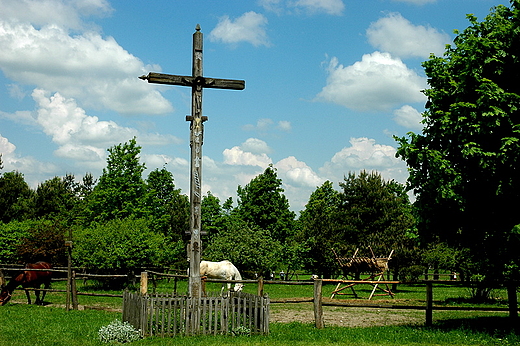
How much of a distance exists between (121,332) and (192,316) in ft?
5.20

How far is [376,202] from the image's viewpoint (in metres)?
40.2

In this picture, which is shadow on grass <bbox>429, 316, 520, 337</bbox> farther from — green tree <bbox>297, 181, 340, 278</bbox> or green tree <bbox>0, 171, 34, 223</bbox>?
green tree <bbox>0, 171, 34, 223</bbox>

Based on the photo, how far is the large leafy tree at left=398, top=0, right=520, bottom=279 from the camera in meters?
12.2

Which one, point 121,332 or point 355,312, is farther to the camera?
point 355,312

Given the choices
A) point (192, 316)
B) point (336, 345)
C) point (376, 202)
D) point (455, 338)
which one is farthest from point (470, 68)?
point (376, 202)

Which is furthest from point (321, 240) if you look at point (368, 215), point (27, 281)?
point (27, 281)

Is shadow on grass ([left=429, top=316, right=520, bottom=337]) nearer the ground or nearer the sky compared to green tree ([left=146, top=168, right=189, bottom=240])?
nearer the ground

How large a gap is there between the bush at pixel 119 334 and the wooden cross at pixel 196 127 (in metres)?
1.53

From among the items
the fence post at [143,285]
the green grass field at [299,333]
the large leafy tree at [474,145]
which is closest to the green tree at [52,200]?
the green grass field at [299,333]

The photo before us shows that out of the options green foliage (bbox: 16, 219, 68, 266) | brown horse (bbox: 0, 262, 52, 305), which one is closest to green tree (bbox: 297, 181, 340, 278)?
green foliage (bbox: 16, 219, 68, 266)

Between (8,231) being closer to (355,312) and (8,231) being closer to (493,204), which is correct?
(355,312)

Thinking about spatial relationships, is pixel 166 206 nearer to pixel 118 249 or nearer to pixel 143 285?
pixel 118 249

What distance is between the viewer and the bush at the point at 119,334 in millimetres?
11227

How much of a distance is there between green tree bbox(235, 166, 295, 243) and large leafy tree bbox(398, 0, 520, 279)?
126ft
